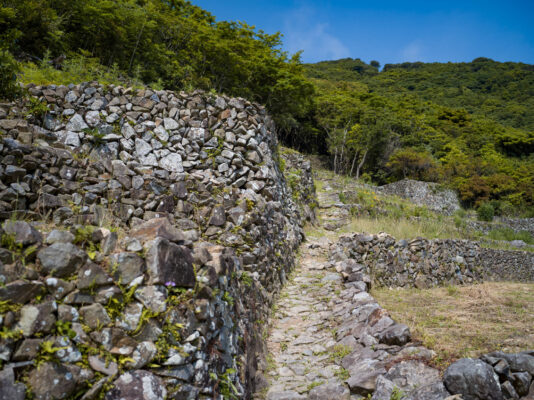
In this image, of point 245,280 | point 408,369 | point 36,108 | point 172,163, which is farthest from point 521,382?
point 36,108

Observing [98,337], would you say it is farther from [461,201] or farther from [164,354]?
[461,201]

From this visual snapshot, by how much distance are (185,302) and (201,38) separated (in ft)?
50.6

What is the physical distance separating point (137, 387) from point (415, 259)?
8.96 meters

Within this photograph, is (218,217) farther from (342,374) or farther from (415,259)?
(415,259)

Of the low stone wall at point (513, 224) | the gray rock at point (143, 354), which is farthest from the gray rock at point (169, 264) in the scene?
the low stone wall at point (513, 224)

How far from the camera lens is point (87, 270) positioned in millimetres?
2439

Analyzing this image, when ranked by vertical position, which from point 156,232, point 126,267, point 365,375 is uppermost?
point 156,232

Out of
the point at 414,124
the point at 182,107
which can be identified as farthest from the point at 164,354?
the point at 414,124

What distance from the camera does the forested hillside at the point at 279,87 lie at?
10.0 m

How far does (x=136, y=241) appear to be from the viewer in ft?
9.23

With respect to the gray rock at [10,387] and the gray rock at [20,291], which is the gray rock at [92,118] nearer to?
the gray rock at [20,291]

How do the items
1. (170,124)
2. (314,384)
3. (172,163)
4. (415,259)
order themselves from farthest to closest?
1. (415,259)
2. (170,124)
3. (172,163)
4. (314,384)

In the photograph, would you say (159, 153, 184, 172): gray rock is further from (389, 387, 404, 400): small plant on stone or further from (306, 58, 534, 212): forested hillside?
(306, 58, 534, 212): forested hillside

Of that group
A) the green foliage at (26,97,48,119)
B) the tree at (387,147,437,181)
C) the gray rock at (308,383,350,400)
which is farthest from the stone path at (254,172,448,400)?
the tree at (387,147,437,181)
